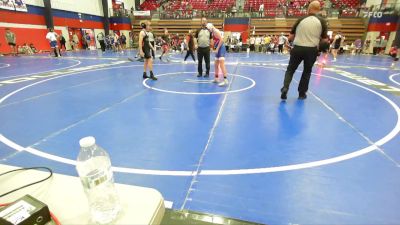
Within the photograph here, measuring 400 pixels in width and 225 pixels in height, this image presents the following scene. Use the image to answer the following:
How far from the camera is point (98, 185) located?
3.68ft

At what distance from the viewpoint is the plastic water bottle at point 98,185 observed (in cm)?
110

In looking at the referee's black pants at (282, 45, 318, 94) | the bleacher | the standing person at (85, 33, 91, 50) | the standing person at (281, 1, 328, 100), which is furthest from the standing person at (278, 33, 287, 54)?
the standing person at (85, 33, 91, 50)

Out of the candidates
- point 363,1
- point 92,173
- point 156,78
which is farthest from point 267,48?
point 92,173

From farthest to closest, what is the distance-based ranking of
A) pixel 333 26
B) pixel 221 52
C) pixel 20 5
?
pixel 333 26
pixel 20 5
pixel 221 52

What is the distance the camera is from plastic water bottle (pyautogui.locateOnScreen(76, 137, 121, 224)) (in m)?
1.10

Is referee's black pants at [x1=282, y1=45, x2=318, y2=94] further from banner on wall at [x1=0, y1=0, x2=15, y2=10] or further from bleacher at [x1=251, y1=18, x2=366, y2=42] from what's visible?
bleacher at [x1=251, y1=18, x2=366, y2=42]

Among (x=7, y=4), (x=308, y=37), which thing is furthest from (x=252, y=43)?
(x=7, y=4)

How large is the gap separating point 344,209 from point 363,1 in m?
31.1

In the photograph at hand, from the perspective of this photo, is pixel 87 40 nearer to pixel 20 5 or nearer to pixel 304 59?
pixel 20 5

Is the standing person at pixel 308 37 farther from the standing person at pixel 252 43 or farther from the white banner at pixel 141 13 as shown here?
the white banner at pixel 141 13

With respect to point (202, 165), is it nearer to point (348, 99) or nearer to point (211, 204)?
point (211, 204)

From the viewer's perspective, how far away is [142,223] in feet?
3.43

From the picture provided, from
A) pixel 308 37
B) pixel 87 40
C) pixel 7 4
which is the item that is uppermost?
pixel 7 4

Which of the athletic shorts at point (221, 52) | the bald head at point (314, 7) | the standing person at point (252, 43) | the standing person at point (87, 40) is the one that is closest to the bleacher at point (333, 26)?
the standing person at point (252, 43)
